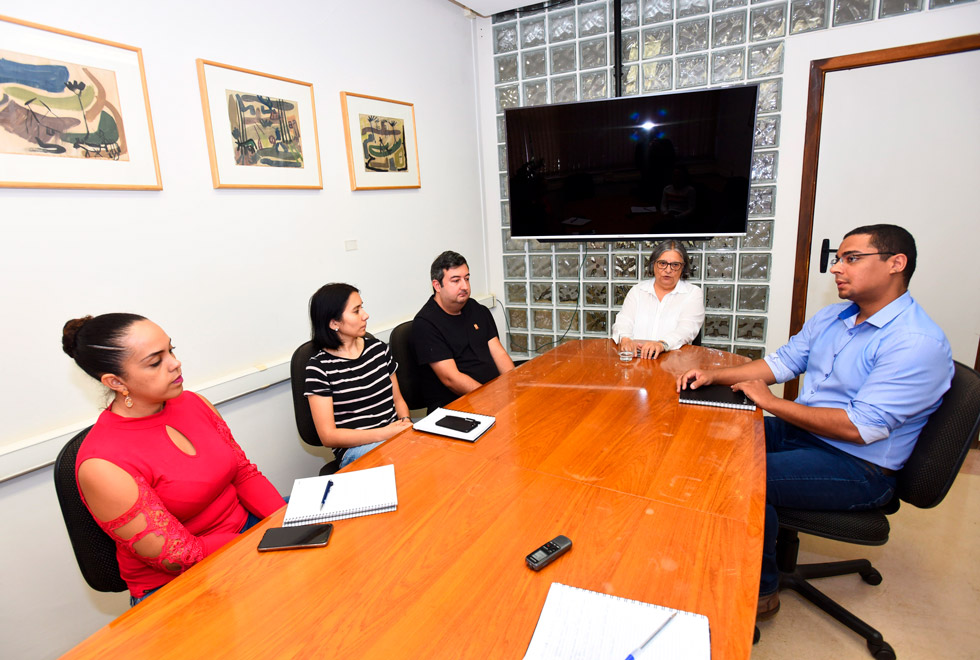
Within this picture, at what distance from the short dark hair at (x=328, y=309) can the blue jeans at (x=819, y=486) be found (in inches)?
60.8

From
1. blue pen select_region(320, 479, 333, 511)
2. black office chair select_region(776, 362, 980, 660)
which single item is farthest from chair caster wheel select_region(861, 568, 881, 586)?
blue pen select_region(320, 479, 333, 511)

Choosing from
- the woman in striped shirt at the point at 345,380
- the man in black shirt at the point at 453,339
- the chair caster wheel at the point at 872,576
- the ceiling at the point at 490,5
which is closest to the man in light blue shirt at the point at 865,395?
the chair caster wheel at the point at 872,576

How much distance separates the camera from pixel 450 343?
2426 mm

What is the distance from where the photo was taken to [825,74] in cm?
278

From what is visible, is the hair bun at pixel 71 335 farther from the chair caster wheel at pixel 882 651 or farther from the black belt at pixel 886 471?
the chair caster wheel at pixel 882 651

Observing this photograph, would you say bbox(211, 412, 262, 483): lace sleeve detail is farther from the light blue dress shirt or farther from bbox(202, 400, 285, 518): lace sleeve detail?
the light blue dress shirt

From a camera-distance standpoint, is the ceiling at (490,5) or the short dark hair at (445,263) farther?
the ceiling at (490,5)

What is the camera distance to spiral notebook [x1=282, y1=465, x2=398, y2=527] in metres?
1.20

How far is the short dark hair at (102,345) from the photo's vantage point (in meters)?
1.23

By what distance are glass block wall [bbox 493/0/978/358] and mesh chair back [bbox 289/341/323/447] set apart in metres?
2.09

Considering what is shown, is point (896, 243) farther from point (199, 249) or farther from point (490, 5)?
point (490, 5)

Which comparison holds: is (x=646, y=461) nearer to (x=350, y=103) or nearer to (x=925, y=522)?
(x=925, y=522)

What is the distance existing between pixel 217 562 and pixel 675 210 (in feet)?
9.49

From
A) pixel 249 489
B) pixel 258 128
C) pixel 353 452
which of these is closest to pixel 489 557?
pixel 249 489
